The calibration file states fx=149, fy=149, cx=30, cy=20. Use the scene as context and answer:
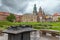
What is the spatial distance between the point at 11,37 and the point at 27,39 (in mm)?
179

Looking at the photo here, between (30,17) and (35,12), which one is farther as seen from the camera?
(35,12)

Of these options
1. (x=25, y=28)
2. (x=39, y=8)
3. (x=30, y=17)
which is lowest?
(x=25, y=28)

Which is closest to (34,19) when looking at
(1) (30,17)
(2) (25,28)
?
(1) (30,17)

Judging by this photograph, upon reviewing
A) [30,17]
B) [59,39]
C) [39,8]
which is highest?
[39,8]

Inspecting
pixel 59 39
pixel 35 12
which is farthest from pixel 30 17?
pixel 59 39

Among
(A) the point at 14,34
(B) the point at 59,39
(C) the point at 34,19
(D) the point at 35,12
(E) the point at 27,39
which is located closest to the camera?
(A) the point at 14,34

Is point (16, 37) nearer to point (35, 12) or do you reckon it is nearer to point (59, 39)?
point (59, 39)

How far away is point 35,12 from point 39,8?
2434 mm

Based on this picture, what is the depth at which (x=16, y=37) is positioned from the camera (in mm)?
1497

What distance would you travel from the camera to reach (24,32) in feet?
5.13

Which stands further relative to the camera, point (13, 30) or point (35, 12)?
point (35, 12)

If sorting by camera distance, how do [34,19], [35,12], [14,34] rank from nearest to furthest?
1. [14,34]
2. [34,19]
3. [35,12]

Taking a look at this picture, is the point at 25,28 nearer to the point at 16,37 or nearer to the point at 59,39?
the point at 16,37

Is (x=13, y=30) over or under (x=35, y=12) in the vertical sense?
under
